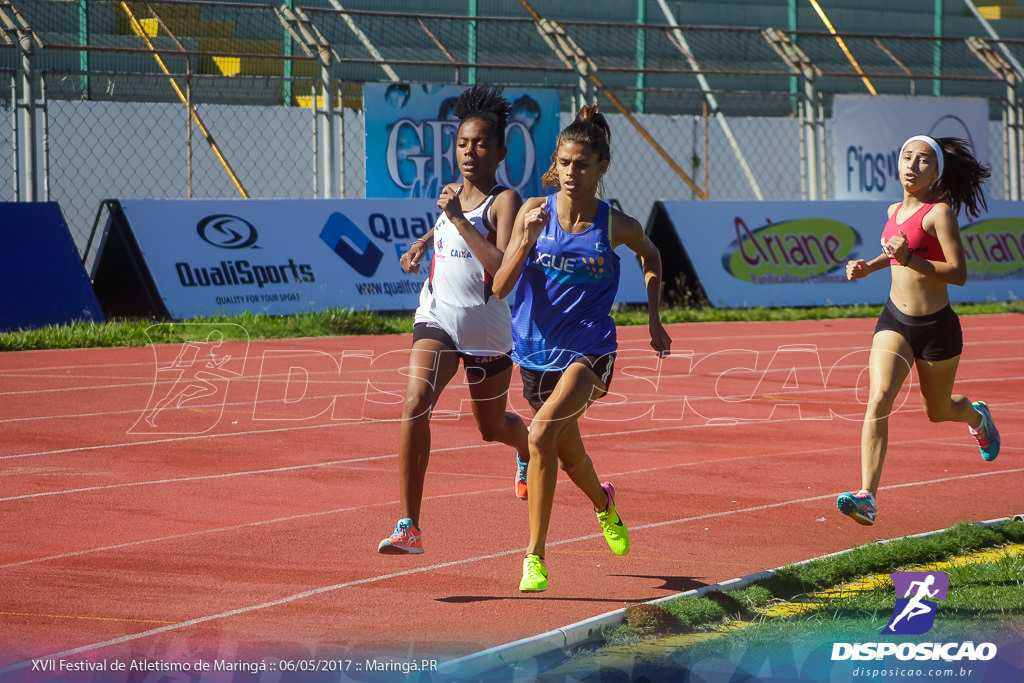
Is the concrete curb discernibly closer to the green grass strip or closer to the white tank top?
the green grass strip

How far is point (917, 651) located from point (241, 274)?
12669 mm

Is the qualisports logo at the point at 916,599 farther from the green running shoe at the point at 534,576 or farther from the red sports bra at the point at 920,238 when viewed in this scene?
the red sports bra at the point at 920,238

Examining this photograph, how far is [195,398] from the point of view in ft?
36.9

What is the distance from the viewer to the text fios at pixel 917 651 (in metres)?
4.68

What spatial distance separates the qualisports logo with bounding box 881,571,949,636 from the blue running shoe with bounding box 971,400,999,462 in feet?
5.85

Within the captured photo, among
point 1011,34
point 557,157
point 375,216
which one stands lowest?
point 375,216

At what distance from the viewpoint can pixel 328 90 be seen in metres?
17.6

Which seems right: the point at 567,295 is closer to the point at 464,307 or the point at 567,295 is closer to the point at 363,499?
the point at 464,307

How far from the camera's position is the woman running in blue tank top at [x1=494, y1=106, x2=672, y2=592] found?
18.2 ft

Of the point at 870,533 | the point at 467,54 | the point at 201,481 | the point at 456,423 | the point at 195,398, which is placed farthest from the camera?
the point at 467,54

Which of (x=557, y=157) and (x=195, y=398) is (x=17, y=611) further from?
(x=195, y=398)

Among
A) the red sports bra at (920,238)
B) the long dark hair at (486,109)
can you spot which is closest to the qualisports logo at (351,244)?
the long dark hair at (486,109)

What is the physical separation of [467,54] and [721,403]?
1411 centimetres

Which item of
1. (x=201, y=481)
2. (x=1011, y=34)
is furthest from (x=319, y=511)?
(x=1011, y=34)
